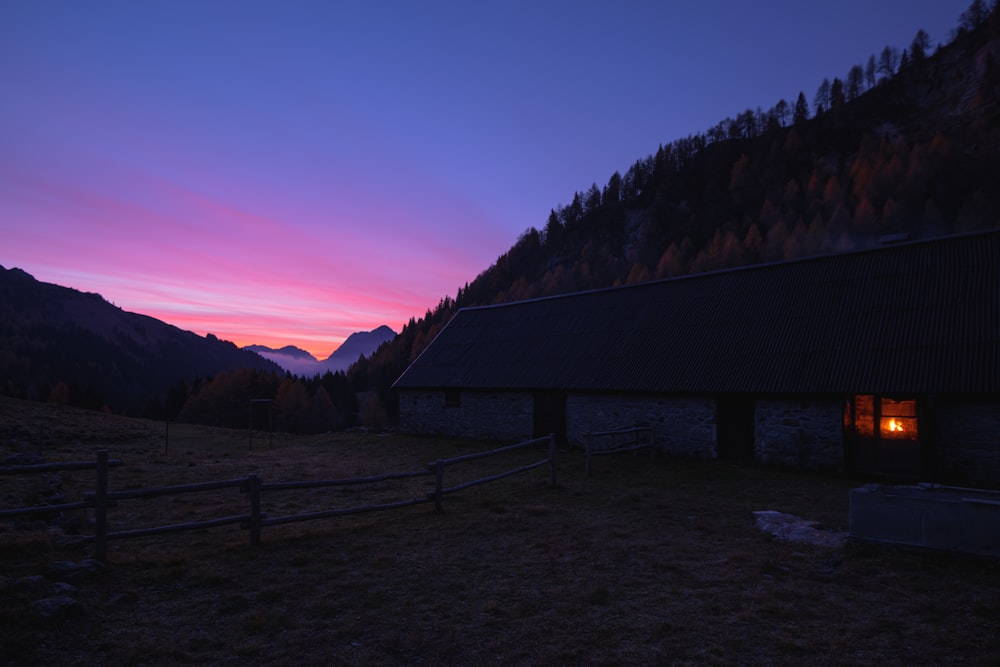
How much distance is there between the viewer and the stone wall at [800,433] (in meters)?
15.4

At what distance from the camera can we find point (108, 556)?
26.0 ft

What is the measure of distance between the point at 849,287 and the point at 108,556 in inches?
817

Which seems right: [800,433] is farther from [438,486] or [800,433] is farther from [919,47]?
[919,47]

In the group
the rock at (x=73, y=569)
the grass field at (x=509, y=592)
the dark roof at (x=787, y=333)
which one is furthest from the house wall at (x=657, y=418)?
the rock at (x=73, y=569)

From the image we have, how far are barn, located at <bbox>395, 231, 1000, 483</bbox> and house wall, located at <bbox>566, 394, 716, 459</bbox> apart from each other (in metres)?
0.05

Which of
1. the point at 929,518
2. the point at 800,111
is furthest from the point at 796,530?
the point at 800,111

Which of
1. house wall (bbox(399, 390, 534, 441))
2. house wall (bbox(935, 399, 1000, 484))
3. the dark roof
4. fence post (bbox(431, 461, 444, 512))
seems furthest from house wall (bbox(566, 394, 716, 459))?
fence post (bbox(431, 461, 444, 512))

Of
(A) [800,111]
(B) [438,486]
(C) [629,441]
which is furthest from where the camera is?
(A) [800,111]

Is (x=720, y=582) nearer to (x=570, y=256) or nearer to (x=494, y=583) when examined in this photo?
(x=494, y=583)

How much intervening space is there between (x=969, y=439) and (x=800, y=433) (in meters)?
3.76

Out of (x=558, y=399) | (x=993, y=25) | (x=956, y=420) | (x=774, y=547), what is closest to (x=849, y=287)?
(x=956, y=420)

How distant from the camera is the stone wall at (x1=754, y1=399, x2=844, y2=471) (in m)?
15.4

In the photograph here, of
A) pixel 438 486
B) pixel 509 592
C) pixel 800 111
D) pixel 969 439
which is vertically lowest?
pixel 509 592

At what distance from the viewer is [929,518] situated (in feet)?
25.8
